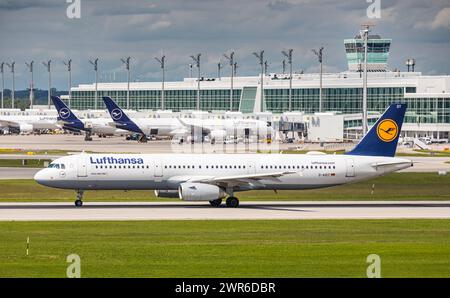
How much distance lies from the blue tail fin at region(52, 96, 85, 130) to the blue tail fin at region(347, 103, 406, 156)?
389 feet

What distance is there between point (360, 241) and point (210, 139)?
5185 inches

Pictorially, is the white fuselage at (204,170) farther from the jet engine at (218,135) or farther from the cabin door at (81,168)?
the jet engine at (218,135)

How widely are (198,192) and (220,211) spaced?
2.37 metres

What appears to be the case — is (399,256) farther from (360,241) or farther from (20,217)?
(20,217)

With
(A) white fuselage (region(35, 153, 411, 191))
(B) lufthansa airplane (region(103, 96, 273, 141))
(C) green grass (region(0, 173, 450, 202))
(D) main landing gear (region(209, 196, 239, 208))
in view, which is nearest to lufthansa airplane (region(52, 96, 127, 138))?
(B) lufthansa airplane (region(103, 96, 273, 141))

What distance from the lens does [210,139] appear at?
588 feet

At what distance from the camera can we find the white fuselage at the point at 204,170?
65938 mm

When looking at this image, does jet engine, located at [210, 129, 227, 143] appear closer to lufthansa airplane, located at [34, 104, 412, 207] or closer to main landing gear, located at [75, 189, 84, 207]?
lufthansa airplane, located at [34, 104, 412, 207]

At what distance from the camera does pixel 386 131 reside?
72250mm

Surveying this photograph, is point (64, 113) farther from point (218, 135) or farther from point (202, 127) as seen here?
point (218, 135)

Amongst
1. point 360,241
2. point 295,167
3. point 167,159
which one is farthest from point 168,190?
point 360,241

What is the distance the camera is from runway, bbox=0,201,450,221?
195ft

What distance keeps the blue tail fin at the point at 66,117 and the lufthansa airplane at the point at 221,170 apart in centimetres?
11788
